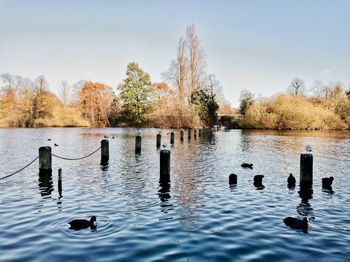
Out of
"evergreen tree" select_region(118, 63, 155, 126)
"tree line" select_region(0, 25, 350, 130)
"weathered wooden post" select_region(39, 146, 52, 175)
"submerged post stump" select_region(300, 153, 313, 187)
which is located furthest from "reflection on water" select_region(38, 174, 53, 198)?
"evergreen tree" select_region(118, 63, 155, 126)

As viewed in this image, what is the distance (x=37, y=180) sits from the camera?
10773mm

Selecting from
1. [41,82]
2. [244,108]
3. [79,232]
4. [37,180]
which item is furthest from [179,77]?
[79,232]

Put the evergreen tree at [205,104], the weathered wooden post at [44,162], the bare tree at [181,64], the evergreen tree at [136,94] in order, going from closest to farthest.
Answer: the weathered wooden post at [44,162] < the evergreen tree at [205,104] < the bare tree at [181,64] < the evergreen tree at [136,94]

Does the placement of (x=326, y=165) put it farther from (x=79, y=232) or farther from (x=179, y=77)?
(x=179, y=77)

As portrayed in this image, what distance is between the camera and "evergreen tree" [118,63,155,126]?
61.8 meters

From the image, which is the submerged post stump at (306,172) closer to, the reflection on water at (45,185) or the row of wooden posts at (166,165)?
the row of wooden posts at (166,165)

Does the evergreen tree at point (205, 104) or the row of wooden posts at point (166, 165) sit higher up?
the evergreen tree at point (205, 104)

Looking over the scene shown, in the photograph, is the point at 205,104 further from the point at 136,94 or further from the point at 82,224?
the point at 82,224

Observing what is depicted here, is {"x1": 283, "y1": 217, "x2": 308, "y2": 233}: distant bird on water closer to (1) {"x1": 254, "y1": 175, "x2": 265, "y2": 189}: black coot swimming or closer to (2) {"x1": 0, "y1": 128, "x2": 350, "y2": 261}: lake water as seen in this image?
(2) {"x1": 0, "y1": 128, "x2": 350, "y2": 261}: lake water

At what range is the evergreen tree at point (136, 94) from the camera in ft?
203

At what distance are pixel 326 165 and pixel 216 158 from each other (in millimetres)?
5654

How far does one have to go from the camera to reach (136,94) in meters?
62.4

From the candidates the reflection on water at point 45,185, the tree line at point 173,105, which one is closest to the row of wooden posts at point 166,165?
the reflection on water at point 45,185

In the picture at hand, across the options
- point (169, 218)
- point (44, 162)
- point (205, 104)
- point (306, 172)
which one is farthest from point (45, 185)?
point (205, 104)
